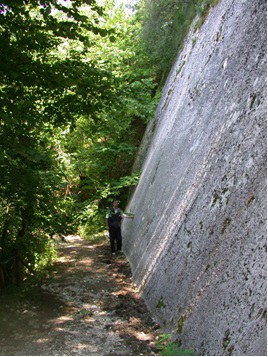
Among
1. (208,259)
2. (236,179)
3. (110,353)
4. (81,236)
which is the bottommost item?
(81,236)

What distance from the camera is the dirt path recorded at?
5.59 metres

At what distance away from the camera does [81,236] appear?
18531 millimetres

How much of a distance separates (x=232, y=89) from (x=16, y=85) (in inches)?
138

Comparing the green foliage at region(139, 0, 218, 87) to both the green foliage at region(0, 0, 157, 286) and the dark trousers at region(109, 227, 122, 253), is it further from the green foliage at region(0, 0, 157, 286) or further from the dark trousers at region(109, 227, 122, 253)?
the dark trousers at region(109, 227, 122, 253)

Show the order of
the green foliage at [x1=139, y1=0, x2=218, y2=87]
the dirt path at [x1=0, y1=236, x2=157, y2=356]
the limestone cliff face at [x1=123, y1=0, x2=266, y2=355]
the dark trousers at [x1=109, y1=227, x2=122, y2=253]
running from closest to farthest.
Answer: the limestone cliff face at [x1=123, y1=0, x2=266, y2=355] < the dirt path at [x1=0, y1=236, x2=157, y2=356] < the dark trousers at [x1=109, y1=227, x2=122, y2=253] < the green foliage at [x1=139, y1=0, x2=218, y2=87]

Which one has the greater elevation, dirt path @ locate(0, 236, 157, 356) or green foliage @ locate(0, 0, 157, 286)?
green foliage @ locate(0, 0, 157, 286)

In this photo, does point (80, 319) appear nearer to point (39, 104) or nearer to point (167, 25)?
point (39, 104)

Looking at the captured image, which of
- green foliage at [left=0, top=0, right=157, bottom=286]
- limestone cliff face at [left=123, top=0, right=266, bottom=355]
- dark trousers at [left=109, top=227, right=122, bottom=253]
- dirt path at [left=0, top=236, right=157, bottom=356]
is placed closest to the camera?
limestone cliff face at [left=123, top=0, right=266, bottom=355]

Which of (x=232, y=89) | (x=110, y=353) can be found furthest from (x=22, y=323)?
(x=232, y=89)

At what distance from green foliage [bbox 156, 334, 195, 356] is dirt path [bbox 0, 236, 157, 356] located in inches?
5.3

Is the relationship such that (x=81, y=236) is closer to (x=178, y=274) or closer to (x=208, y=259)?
(x=178, y=274)

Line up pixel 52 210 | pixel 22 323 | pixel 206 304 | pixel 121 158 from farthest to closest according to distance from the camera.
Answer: pixel 121 158
pixel 52 210
pixel 22 323
pixel 206 304

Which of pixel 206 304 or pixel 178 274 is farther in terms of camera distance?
pixel 178 274

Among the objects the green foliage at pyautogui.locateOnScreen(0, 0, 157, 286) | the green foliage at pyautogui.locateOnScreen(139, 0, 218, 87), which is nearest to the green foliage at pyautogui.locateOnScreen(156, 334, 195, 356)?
the green foliage at pyautogui.locateOnScreen(0, 0, 157, 286)
